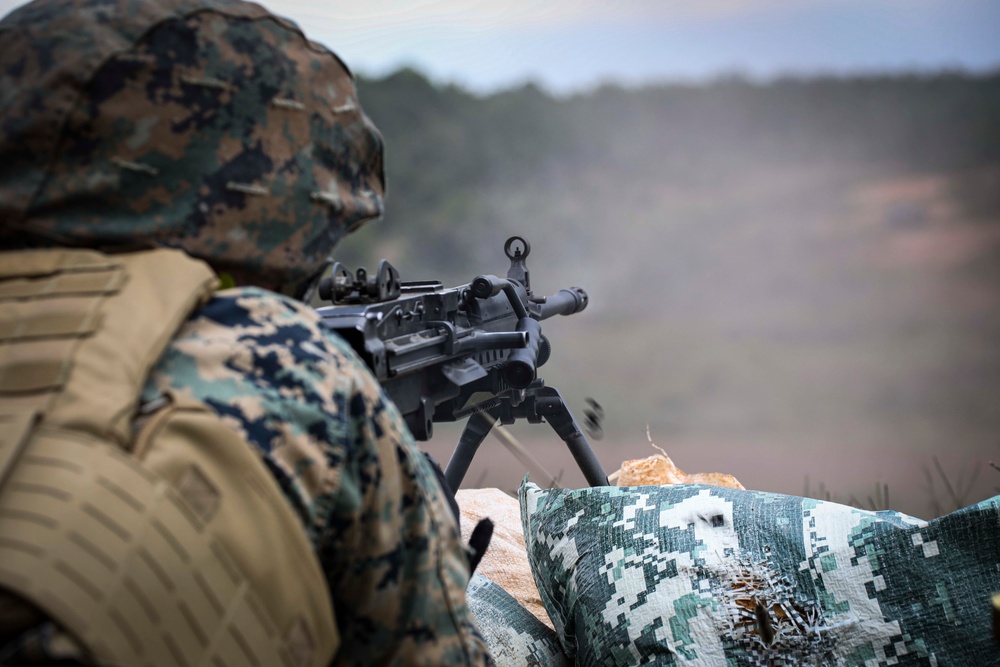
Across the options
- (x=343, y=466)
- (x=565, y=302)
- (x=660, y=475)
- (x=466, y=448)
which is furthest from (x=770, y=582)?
(x=565, y=302)

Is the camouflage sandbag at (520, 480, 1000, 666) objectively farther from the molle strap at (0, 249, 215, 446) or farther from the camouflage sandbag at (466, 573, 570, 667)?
the molle strap at (0, 249, 215, 446)

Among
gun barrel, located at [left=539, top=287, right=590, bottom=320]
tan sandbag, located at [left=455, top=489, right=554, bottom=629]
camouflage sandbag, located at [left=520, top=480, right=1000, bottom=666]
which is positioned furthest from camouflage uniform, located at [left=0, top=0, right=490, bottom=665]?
gun barrel, located at [left=539, top=287, right=590, bottom=320]

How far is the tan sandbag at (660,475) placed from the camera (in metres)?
2.04

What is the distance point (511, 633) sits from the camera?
142cm

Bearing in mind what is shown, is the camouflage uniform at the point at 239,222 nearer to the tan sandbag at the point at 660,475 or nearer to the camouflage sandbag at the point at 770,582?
the camouflage sandbag at the point at 770,582

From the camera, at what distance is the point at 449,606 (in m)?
0.74

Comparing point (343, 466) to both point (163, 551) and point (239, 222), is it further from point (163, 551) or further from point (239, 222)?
point (239, 222)

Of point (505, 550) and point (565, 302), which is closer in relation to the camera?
point (505, 550)

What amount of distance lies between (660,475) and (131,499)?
Result: 1.65m

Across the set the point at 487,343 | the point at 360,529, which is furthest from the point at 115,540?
the point at 487,343

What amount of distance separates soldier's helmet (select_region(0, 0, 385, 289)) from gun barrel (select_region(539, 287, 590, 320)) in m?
1.37

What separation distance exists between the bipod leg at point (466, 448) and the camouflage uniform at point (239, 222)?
1299 millimetres

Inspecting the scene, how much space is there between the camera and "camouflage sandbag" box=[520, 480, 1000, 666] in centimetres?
120

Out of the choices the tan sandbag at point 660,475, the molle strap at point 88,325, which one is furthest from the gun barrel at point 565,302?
the molle strap at point 88,325
